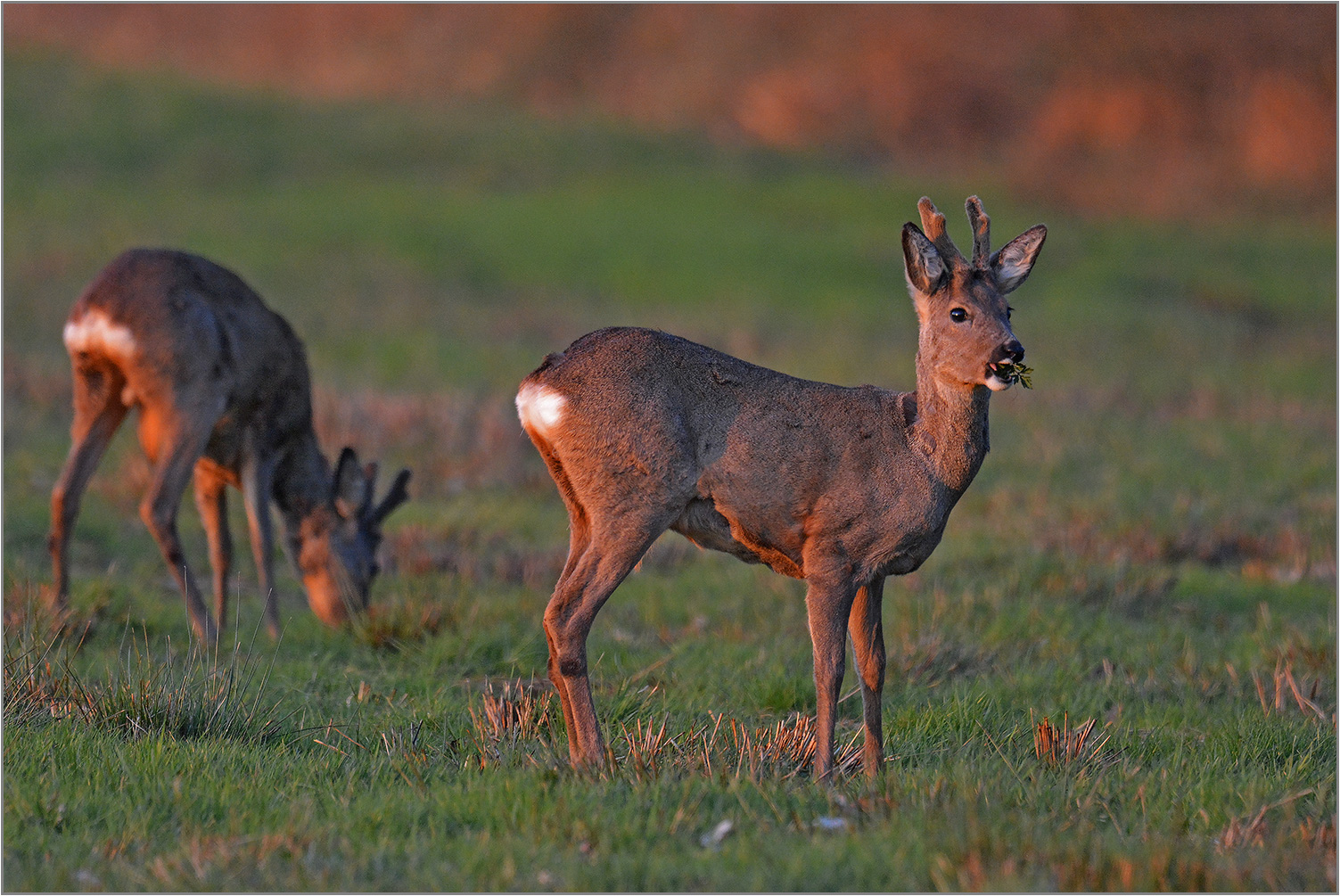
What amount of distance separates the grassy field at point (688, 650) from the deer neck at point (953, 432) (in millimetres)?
1203

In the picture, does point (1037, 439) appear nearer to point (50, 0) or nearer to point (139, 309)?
point (139, 309)

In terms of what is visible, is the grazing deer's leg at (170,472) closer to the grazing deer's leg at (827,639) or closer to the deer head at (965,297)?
the grazing deer's leg at (827,639)

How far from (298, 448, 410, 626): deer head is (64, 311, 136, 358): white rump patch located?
1.54 m

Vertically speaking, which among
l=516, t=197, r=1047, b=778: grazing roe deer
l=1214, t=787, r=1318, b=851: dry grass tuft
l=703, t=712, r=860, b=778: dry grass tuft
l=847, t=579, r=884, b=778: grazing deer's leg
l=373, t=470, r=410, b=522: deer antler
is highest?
l=516, t=197, r=1047, b=778: grazing roe deer

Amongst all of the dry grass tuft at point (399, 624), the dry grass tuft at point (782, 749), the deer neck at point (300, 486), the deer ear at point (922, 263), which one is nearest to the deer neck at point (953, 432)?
the deer ear at point (922, 263)

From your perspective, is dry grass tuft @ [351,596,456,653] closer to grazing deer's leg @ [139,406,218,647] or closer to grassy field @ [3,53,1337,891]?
grassy field @ [3,53,1337,891]

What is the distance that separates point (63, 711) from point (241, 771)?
39.6 inches

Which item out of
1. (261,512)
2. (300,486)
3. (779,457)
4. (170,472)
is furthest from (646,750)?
(300,486)

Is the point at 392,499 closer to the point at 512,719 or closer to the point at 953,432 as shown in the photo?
the point at 512,719

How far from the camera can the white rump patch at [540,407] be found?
224 inches

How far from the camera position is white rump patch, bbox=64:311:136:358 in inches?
325

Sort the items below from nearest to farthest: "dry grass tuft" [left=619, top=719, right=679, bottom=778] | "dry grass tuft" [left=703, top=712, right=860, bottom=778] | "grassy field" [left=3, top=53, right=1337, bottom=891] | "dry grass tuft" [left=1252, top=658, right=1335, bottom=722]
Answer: "grassy field" [left=3, top=53, right=1337, bottom=891] < "dry grass tuft" [left=619, top=719, right=679, bottom=778] < "dry grass tuft" [left=703, top=712, right=860, bottom=778] < "dry grass tuft" [left=1252, top=658, right=1335, bottom=722]

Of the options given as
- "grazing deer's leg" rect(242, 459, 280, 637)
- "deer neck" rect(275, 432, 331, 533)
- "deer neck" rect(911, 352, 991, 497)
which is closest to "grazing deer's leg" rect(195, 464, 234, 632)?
"grazing deer's leg" rect(242, 459, 280, 637)

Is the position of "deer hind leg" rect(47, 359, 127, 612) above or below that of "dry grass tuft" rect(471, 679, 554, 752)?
above
